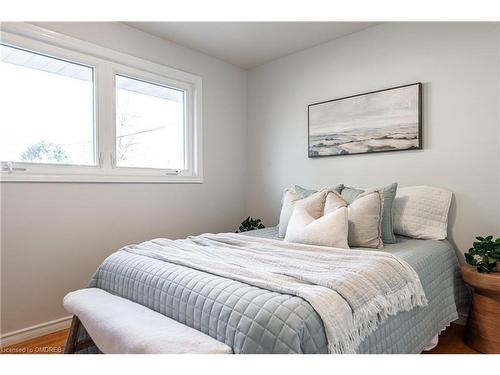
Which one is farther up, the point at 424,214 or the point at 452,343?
the point at 424,214

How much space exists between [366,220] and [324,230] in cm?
32

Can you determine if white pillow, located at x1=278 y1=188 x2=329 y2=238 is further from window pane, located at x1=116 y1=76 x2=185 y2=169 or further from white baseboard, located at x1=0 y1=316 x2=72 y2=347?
white baseboard, located at x1=0 y1=316 x2=72 y2=347

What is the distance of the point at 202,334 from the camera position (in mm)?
1210

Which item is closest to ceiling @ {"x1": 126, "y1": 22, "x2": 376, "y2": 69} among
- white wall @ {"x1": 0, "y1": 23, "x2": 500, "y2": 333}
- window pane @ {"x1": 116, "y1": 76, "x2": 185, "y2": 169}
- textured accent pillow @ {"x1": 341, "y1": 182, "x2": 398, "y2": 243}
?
white wall @ {"x1": 0, "y1": 23, "x2": 500, "y2": 333}

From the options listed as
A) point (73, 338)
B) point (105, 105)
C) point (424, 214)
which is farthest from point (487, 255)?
point (105, 105)

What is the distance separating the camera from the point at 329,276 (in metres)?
1.37

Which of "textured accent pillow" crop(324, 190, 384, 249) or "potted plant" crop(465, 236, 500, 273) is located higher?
"textured accent pillow" crop(324, 190, 384, 249)

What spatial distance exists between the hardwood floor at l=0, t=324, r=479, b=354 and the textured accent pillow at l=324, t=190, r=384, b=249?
74 centimetres

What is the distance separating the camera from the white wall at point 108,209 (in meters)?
2.18

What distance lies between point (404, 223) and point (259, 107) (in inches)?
81.4

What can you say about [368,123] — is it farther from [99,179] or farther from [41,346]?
[41,346]

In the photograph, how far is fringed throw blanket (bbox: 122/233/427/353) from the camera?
46.9 inches
